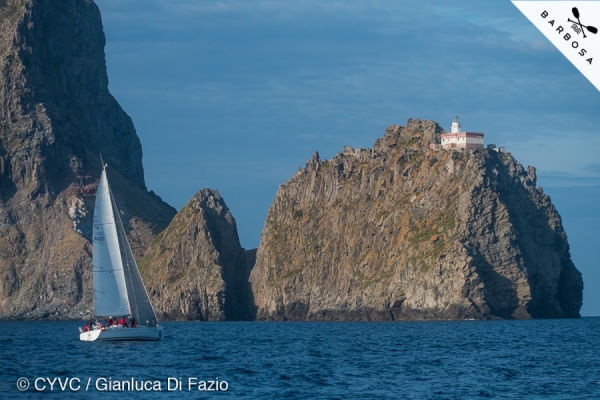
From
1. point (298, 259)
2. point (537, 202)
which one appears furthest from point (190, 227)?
point (537, 202)

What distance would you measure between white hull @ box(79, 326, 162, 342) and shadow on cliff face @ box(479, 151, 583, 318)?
272ft

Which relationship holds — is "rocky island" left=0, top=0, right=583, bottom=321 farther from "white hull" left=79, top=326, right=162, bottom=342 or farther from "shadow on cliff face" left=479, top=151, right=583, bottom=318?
"white hull" left=79, top=326, right=162, bottom=342

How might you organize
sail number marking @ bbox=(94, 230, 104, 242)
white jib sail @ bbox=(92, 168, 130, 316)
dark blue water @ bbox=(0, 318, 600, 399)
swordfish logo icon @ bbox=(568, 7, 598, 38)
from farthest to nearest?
1. sail number marking @ bbox=(94, 230, 104, 242)
2. white jib sail @ bbox=(92, 168, 130, 316)
3. dark blue water @ bbox=(0, 318, 600, 399)
4. swordfish logo icon @ bbox=(568, 7, 598, 38)

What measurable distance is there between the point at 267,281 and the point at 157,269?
25.6 meters

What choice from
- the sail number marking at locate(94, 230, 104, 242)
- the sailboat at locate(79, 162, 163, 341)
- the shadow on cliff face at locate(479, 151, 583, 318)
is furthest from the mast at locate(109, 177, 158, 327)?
the shadow on cliff face at locate(479, 151, 583, 318)

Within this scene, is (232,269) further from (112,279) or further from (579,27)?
(579,27)

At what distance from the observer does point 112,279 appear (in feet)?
274

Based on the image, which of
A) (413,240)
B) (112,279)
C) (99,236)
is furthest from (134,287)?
(413,240)

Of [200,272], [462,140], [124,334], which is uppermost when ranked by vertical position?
[462,140]

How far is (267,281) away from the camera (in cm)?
18425

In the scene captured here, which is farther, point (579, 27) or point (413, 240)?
point (413, 240)

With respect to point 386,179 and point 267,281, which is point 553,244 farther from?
point 267,281

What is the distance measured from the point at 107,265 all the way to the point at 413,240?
3363 inches

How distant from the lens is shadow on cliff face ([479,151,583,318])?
6344 inches
